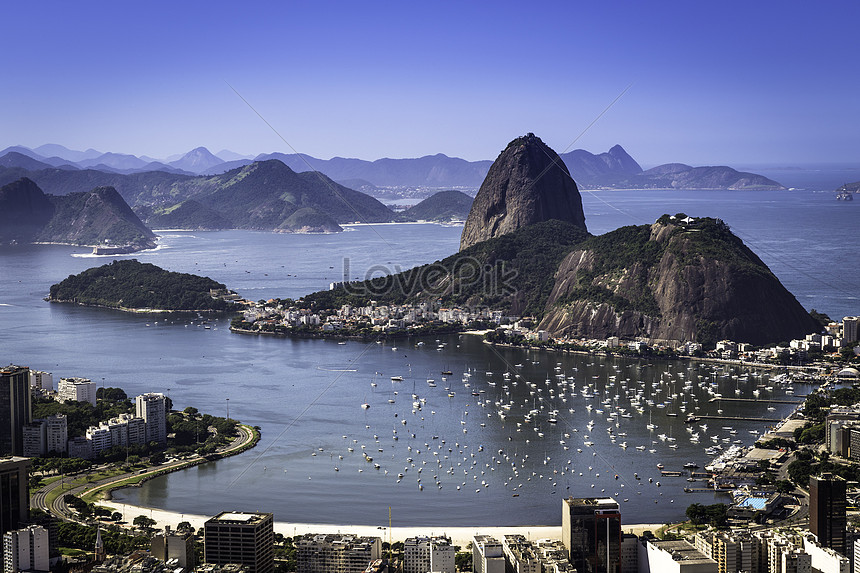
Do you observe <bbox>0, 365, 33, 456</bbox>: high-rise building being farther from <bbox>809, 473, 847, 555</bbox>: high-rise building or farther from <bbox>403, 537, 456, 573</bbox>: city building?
<bbox>809, 473, 847, 555</bbox>: high-rise building

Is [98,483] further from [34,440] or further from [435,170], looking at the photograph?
[435,170]

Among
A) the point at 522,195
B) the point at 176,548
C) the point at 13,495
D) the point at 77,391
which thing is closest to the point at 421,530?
the point at 176,548

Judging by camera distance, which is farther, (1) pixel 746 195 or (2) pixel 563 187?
(1) pixel 746 195

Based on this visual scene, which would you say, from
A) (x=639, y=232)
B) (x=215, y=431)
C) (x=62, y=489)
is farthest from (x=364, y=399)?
(x=639, y=232)

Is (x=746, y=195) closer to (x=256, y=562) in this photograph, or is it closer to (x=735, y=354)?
→ (x=735, y=354)

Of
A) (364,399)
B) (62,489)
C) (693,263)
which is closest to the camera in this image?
(62,489)

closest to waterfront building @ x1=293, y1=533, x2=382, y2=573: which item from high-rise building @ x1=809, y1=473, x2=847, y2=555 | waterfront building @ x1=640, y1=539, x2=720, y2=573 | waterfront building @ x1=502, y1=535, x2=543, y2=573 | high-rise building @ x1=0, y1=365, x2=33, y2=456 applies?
waterfront building @ x1=502, y1=535, x2=543, y2=573
